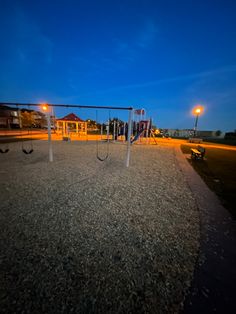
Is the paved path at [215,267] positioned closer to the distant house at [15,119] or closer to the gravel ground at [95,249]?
the gravel ground at [95,249]

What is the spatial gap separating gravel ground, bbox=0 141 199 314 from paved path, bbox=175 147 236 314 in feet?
0.36

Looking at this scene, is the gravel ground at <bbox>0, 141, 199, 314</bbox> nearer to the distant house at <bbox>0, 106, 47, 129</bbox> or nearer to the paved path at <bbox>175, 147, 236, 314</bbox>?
the paved path at <bbox>175, 147, 236, 314</bbox>

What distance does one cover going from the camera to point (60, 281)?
169cm

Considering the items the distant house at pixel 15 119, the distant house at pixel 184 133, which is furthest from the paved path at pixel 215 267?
the distant house at pixel 184 133

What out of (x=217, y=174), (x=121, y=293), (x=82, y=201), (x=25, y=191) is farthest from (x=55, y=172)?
(x=217, y=174)

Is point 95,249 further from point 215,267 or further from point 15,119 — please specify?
point 15,119

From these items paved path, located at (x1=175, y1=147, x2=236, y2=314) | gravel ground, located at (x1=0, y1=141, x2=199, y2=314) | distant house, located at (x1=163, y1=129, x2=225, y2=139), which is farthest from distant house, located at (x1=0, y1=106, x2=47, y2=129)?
distant house, located at (x1=163, y1=129, x2=225, y2=139)

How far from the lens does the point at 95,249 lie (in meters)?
2.18

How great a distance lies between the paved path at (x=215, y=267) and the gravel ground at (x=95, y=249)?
11 centimetres

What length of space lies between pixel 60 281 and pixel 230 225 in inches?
124

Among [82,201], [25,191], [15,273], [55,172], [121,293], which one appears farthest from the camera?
[55,172]

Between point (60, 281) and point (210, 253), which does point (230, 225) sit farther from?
point (60, 281)

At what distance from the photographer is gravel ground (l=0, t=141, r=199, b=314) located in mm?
1534

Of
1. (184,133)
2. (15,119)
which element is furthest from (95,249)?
(15,119)
